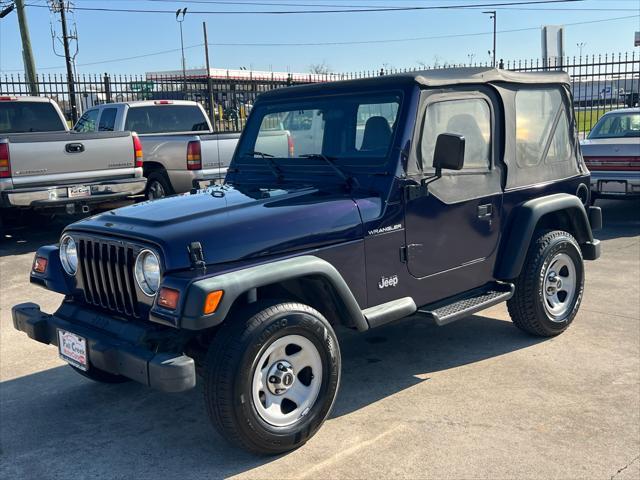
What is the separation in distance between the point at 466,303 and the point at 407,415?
3.19 feet

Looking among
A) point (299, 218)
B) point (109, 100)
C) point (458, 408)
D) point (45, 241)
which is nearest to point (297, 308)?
point (299, 218)

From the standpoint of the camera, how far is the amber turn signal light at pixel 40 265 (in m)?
4.29

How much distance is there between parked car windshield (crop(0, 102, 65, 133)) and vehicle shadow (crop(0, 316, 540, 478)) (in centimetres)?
700

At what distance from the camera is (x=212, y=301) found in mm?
3260

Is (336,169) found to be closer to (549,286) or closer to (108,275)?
→ (108,275)

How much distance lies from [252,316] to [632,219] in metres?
8.93

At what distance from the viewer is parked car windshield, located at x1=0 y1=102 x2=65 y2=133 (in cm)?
1070

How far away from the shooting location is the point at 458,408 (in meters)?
4.12

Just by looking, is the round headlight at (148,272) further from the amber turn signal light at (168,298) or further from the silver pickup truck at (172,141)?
the silver pickup truck at (172,141)

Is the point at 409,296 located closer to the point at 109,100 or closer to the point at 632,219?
the point at 632,219

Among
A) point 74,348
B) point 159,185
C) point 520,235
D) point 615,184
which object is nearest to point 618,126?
point 615,184

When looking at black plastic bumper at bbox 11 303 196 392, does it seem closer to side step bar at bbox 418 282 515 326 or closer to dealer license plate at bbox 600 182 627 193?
side step bar at bbox 418 282 515 326

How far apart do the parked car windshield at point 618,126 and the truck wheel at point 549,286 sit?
643 centimetres

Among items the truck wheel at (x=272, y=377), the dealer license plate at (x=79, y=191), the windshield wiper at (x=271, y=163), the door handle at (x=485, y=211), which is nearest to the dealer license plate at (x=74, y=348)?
the truck wheel at (x=272, y=377)
